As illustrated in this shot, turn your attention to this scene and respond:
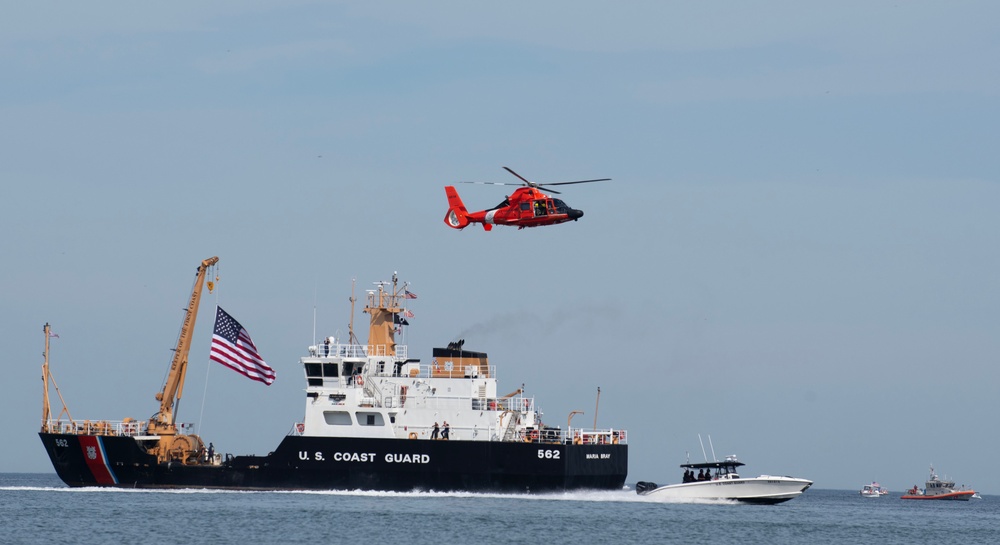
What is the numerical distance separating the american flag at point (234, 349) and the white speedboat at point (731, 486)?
Answer: 17.2m

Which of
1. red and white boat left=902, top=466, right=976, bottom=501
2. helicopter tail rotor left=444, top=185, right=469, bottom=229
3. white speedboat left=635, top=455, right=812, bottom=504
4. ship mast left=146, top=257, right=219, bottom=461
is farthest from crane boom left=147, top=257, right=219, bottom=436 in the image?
red and white boat left=902, top=466, right=976, bottom=501

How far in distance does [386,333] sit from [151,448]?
10510mm

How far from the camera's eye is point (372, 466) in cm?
5084

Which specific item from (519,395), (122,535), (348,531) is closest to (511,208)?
(519,395)

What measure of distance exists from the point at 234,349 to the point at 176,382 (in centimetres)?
470

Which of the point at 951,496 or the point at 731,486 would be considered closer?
the point at 731,486

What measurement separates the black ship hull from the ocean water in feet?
1.59

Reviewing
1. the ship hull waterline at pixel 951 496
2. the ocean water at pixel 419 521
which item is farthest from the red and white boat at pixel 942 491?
the ocean water at pixel 419 521

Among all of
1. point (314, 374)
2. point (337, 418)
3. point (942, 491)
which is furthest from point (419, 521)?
point (942, 491)

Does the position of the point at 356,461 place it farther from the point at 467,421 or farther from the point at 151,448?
the point at 151,448

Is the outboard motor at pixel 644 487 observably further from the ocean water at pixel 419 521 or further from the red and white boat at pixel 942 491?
the red and white boat at pixel 942 491

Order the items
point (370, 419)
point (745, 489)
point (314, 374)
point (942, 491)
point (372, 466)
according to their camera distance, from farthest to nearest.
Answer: point (942, 491), point (745, 489), point (314, 374), point (370, 419), point (372, 466)

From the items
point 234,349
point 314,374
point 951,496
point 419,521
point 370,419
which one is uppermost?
point 234,349

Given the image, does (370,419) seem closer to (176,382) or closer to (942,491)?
(176,382)
